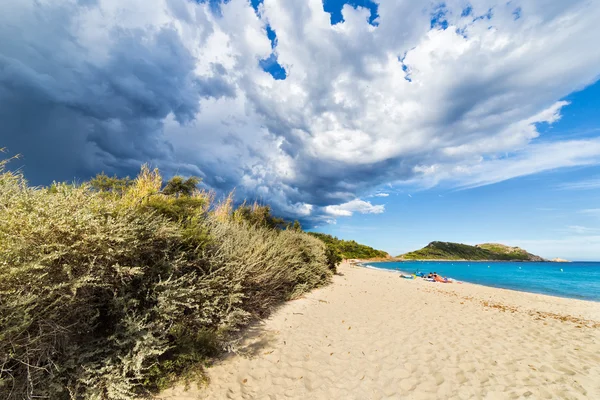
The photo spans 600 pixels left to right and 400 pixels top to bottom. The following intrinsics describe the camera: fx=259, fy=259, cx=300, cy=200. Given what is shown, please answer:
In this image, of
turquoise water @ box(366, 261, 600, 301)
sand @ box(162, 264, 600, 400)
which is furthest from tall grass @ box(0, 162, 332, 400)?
turquoise water @ box(366, 261, 600, 301)

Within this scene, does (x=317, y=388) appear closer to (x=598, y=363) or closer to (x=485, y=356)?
(x=485, y=356)

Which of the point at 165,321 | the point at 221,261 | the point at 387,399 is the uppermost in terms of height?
the point at 221,261

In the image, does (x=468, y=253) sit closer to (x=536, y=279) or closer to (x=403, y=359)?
(x=536, y=279)

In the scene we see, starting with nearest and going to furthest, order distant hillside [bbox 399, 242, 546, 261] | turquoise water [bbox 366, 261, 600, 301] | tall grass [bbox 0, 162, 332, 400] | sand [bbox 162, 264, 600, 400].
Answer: tall grass [bbox 0, 162, 332, 400]
sand [bbox 162, 264, 600, 400]
turquoise water [bbox 366, 261, 600, 301]
distant hillside [bbox 399, 242, 546, 261]

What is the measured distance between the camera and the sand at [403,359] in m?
3.99

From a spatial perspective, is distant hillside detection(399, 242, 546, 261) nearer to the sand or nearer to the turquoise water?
the turquoise water

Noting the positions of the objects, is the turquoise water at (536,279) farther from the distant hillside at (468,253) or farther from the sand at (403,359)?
the distant hillside at (468,253)

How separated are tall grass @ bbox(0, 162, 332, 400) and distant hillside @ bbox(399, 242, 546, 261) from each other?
4466 inches

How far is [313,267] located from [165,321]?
370 inches

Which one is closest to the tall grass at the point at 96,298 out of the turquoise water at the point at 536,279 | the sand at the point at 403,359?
the sand at the point at 403,359

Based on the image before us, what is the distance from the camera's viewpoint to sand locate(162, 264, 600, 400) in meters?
3.99

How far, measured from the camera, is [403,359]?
5.07 meters

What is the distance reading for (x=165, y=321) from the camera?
3.89m

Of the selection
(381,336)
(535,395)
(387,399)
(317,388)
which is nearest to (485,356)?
(535,395)
